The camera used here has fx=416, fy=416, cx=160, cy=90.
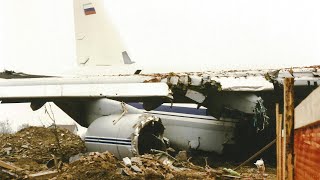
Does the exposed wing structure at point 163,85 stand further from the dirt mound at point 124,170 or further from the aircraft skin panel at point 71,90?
the dirt mound at point 124,170

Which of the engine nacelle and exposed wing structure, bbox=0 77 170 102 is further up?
exposed wing structure, bbox=0 77 170 102

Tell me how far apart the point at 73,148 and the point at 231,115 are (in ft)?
16.2

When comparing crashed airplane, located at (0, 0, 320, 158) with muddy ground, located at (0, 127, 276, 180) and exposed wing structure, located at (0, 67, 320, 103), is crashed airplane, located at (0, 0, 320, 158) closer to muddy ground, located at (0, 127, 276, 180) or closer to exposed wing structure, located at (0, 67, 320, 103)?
exposed wing structure, located at (0, 67, 320, 103)

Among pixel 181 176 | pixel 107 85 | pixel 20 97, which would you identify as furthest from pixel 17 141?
pixel 181 176

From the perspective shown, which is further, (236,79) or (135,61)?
(135,61)

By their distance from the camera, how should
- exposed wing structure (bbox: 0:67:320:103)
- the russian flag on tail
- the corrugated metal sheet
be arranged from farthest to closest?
the russian flag on tail < exposed wing structure (bbox: 0:67:320:103) < the corrugated metal sheet

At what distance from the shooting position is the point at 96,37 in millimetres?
15586

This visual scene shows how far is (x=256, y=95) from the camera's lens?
8523 mm

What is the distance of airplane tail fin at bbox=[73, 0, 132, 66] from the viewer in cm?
1502

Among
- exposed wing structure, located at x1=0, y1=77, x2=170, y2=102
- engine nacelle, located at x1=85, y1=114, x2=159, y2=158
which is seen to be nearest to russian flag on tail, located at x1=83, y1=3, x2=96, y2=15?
exposed wing structure, located at x1=0, y1=77, x2=170, y2=102

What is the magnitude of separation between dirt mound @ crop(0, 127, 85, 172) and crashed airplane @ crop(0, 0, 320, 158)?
3.90 ft

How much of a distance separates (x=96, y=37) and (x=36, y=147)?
5.11 m

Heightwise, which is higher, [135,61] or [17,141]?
[135,61]

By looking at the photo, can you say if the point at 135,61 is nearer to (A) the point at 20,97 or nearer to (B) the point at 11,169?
(A) the point at 20,97
